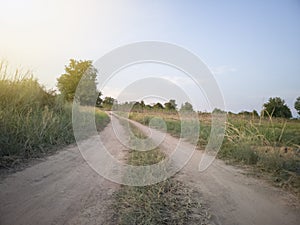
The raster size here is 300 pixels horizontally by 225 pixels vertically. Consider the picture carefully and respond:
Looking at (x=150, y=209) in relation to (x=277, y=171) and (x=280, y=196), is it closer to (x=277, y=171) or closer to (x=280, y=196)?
(x=280, y=196)

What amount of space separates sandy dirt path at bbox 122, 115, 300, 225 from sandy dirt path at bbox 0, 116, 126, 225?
1216 millimetres

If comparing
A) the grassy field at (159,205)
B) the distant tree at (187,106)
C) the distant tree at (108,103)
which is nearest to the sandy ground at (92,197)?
the grassy field at (159,205)

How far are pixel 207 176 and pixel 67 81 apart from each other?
25.4m

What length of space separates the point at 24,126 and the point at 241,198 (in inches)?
173

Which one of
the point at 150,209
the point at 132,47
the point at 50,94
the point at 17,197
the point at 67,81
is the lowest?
the point at 17,197

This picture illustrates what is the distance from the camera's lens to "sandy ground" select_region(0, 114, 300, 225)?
2.03m

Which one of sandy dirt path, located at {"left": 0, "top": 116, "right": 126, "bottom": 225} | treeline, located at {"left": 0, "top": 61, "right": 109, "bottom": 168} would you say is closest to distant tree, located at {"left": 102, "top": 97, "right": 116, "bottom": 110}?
treeline, located at {"left": 0, "top": 61, "right": 109, "bottom": 168}

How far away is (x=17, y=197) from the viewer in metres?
2.36

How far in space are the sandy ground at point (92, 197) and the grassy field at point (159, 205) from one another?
13 cm

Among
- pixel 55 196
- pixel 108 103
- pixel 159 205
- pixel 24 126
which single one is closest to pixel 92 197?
pixel 55 196

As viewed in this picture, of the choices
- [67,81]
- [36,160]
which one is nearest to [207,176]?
[36,160]

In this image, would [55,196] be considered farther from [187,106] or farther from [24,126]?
[187,106]

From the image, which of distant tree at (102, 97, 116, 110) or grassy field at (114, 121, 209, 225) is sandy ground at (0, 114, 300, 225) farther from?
distant tree at (102, 97, 116, 110)

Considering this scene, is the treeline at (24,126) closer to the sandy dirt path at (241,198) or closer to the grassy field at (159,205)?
the grassy field at (159,205)
